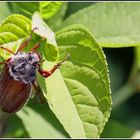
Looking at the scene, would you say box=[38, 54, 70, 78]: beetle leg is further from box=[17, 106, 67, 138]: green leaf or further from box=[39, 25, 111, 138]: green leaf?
box=[17, 106, 67, 138]: green leaf

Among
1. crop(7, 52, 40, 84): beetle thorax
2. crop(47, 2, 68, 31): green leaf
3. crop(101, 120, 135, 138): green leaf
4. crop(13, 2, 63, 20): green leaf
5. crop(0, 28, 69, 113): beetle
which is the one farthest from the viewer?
crop(101, 120, 135, 138): green leaf

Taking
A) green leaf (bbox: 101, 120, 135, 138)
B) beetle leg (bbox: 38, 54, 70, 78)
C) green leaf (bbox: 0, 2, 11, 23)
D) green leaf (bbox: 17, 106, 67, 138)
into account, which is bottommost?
green leaf (bbox: 101, 120, 135, 138)

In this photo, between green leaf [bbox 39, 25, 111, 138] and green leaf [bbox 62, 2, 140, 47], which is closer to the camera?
green leaf [bbox 39, 25, 111, 138]

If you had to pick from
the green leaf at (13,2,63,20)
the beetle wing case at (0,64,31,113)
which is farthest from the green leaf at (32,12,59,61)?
the green leaf at (13,2,63,20)

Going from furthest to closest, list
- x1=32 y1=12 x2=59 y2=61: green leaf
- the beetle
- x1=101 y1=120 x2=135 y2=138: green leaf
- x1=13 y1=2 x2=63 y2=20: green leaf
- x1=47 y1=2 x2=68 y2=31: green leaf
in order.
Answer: x1=101 y1=120 x2=135 y2=138: green leaf
x1=47 y1=2 x2=68 y2=31: green leaf
x1=13 y1=2 x2=63 y2=20: green leaf
the beetle
x1=32 y1=12 x2=59 y2=61: green leaf

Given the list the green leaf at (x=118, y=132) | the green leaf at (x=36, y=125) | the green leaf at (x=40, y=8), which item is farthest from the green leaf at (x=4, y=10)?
the green leaf at (x=118, y=132)

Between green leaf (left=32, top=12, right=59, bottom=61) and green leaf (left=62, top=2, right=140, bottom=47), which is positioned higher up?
green leaf (left=32, top=12, right=59, bottom=61)

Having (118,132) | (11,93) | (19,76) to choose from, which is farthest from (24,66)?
(118,132)

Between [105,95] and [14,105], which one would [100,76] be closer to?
[105,95]
